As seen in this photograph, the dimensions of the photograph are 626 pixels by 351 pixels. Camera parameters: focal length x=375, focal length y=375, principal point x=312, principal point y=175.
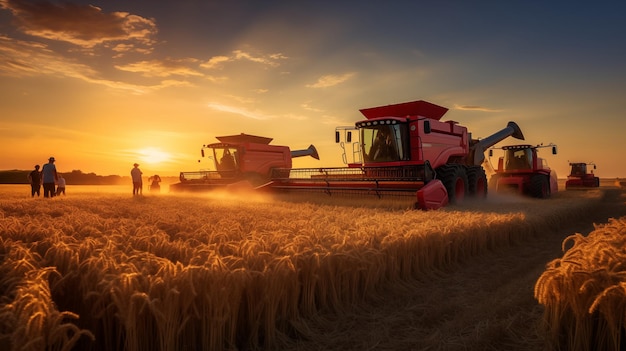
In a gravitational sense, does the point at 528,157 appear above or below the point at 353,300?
above

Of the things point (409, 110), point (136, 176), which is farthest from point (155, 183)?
point (409, 110)

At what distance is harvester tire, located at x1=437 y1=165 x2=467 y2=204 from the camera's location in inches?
516

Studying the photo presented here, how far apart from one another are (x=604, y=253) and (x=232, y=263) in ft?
9.27

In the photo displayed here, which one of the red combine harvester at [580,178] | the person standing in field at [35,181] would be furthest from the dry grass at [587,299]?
the red combine harvester at [580,178]

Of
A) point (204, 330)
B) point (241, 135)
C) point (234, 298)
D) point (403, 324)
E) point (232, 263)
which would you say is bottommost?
point (403, 324)

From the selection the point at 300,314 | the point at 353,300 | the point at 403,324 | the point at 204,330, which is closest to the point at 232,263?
the point at 204,330

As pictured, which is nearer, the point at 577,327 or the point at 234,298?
the point at 577,327

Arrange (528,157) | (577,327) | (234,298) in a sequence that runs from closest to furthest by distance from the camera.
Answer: (577,327) < (234,298) < (528,157)

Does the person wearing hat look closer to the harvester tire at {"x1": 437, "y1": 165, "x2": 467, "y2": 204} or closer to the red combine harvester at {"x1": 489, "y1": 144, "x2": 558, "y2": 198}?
the harvester tire at {"x1": 437, "y1": 165, "x2": 467, "y2": 204}

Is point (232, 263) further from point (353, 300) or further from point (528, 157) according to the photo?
point (528, 157)

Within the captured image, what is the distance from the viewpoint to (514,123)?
21.8m

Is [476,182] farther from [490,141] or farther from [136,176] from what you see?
[136,176]

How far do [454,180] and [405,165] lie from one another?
83.2 inches

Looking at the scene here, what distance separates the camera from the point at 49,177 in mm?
15578
